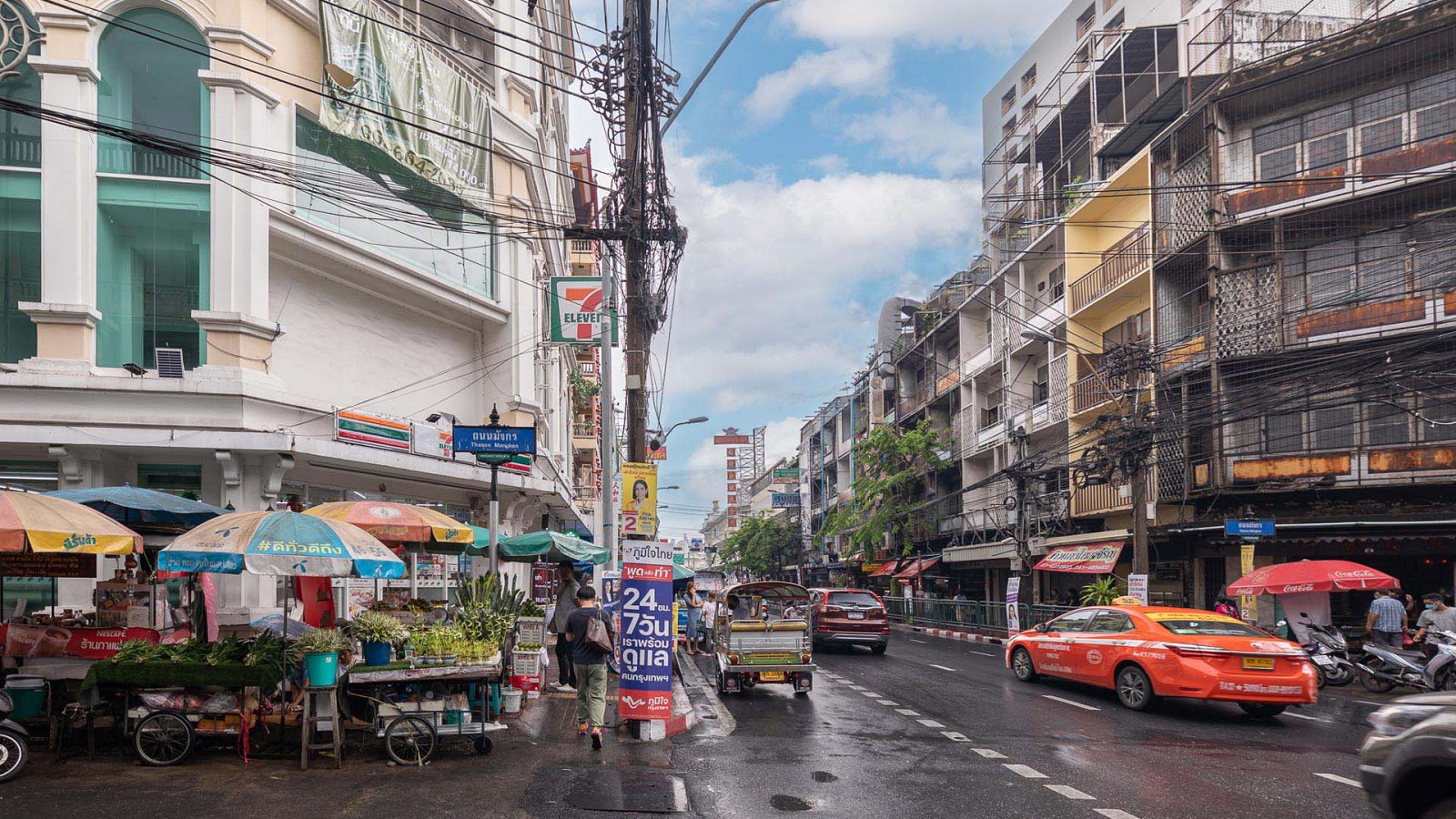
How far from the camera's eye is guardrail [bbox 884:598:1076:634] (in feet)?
94.8

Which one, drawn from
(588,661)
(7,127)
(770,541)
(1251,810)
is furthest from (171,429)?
(770,541)

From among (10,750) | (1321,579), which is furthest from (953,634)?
(10,750)

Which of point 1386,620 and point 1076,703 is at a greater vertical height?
point 1386,620

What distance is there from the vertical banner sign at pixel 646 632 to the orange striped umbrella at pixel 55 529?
17.0ft

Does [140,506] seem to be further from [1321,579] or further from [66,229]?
[1321,579]

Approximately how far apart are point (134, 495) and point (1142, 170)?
1066 inches

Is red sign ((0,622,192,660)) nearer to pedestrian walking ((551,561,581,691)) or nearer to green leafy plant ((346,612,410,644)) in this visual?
green leafy plant ((346,612,410,644))

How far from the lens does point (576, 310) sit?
16.0m

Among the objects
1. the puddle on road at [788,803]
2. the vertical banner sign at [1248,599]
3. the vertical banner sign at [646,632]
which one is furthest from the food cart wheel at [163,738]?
the vertical banner sign at [1248,599]

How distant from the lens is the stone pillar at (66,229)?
15820 mm

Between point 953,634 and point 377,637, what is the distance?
28.5 m

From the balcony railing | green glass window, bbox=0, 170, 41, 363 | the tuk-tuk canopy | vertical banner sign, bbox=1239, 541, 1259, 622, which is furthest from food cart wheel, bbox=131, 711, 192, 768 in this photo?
the balcony railing

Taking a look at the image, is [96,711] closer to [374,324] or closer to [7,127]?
[7,127]

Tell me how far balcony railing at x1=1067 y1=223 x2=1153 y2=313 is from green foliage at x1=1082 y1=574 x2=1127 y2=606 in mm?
8838
